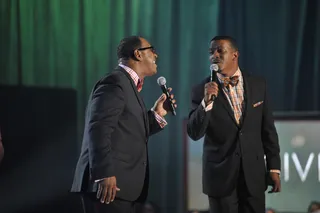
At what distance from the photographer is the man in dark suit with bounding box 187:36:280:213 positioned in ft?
7.90

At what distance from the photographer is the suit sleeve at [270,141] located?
2.48 metres

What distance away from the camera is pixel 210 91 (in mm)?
2254

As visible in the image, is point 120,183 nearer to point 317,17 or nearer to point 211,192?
point 211,192

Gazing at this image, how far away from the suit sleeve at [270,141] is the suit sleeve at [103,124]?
28.9 inches

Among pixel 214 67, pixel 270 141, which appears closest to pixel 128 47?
pixel 214 67

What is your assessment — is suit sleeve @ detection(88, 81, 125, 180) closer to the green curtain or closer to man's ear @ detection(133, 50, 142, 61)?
man's ear @ detection(133, 50, 142, 61)

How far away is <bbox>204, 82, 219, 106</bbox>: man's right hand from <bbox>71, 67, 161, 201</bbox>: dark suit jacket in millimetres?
266

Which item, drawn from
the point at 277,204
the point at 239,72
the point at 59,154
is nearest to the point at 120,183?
the point at 239,72

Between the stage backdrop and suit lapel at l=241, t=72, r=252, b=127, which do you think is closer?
suit lapel at l=241, t=72, r=252, b=127

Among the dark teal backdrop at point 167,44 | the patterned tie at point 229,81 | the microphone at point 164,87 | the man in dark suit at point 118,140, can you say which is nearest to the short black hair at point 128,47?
the man in dark suit at point 118,140

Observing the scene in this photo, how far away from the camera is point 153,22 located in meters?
3.94

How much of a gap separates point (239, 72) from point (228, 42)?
0.15 meters

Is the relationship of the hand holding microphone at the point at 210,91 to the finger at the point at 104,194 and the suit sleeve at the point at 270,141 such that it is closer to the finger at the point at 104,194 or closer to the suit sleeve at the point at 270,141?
the suit sleeve at the point at 270,141

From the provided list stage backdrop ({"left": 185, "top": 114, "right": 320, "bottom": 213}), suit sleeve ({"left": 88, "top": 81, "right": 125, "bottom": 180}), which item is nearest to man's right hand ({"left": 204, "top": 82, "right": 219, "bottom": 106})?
suit sleeve ({"left": 88, "top": 81, "right": 125, "bottom": 180})
